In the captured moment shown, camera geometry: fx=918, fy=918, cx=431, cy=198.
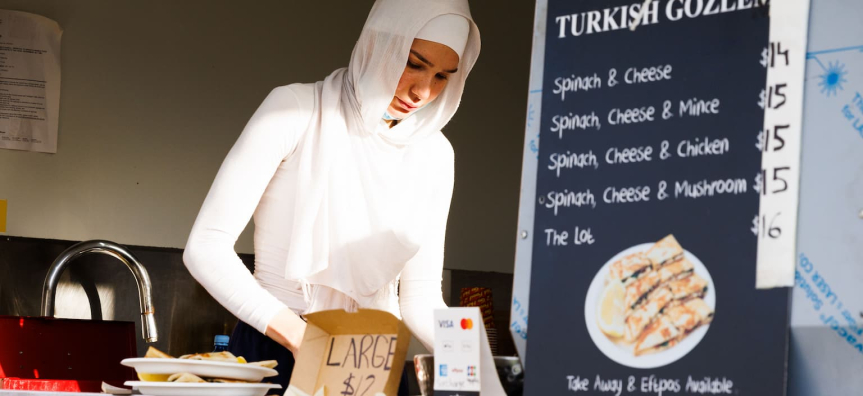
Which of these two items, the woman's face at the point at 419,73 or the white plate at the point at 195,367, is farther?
the woman's face at the point at 419,73

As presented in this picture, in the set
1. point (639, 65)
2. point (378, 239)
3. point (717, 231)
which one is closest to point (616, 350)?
point (717, 231)

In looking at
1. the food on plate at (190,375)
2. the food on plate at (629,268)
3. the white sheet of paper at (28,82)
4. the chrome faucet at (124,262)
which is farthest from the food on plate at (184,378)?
the white sheet of paper at (28,82)

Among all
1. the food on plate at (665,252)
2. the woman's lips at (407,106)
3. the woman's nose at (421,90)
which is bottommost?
the food on plate at (665,252)

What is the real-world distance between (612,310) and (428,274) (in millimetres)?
1067

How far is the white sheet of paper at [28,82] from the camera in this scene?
9.86 ft

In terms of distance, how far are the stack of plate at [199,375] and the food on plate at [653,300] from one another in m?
0.49

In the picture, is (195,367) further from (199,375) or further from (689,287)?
(689,287)

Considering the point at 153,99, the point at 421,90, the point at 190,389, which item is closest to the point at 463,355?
the point at 190,389

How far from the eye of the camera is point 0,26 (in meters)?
3.00

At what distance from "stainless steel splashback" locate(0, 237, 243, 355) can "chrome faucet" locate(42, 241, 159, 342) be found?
0.11 metres

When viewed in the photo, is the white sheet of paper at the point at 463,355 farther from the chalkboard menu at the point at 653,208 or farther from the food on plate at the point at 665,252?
the food on plate at the point at 665,252

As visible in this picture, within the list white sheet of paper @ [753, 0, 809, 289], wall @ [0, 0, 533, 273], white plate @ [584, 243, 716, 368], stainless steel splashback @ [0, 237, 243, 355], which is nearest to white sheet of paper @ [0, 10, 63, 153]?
wall @ [0, 0, 533, 273]

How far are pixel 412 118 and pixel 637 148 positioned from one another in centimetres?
114

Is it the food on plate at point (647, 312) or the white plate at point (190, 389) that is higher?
the food on plate at point (647, 312)
